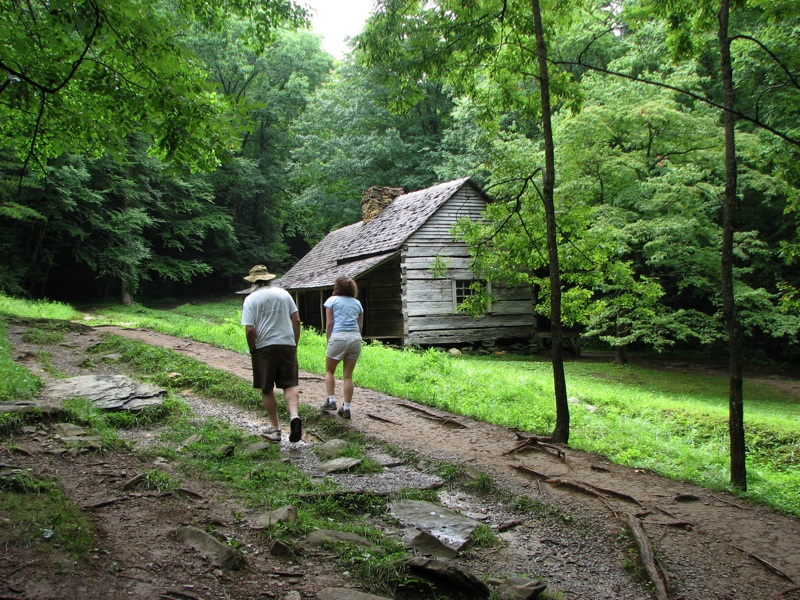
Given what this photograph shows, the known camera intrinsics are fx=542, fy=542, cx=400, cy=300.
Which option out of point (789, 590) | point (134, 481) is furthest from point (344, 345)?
point (789, 590)

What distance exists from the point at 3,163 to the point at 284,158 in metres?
23.7

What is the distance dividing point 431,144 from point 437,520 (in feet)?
98.6

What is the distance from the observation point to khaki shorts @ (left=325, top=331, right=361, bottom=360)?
7.15 m

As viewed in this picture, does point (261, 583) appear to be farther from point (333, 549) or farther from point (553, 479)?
point (553, 479)

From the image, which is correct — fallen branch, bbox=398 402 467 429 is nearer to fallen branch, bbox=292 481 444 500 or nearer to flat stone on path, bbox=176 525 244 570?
fallen branch, bbox=292 481 444 500

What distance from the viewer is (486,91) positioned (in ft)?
26.5

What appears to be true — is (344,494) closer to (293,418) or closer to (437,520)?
(437,520)

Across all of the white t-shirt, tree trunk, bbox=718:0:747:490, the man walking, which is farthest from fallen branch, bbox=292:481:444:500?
tree trunk, bbox=718:0:747:490

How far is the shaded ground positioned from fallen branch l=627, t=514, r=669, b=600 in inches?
2.7

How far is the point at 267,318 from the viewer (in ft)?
20.8

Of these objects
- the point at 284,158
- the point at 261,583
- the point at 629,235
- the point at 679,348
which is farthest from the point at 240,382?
the point at 284,158

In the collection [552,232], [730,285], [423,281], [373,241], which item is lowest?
[730,285]

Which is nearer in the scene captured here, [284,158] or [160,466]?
[160,466]

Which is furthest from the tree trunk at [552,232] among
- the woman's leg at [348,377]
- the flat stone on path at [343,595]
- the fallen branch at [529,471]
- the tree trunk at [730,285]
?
the flat stone on path at [343,595]
